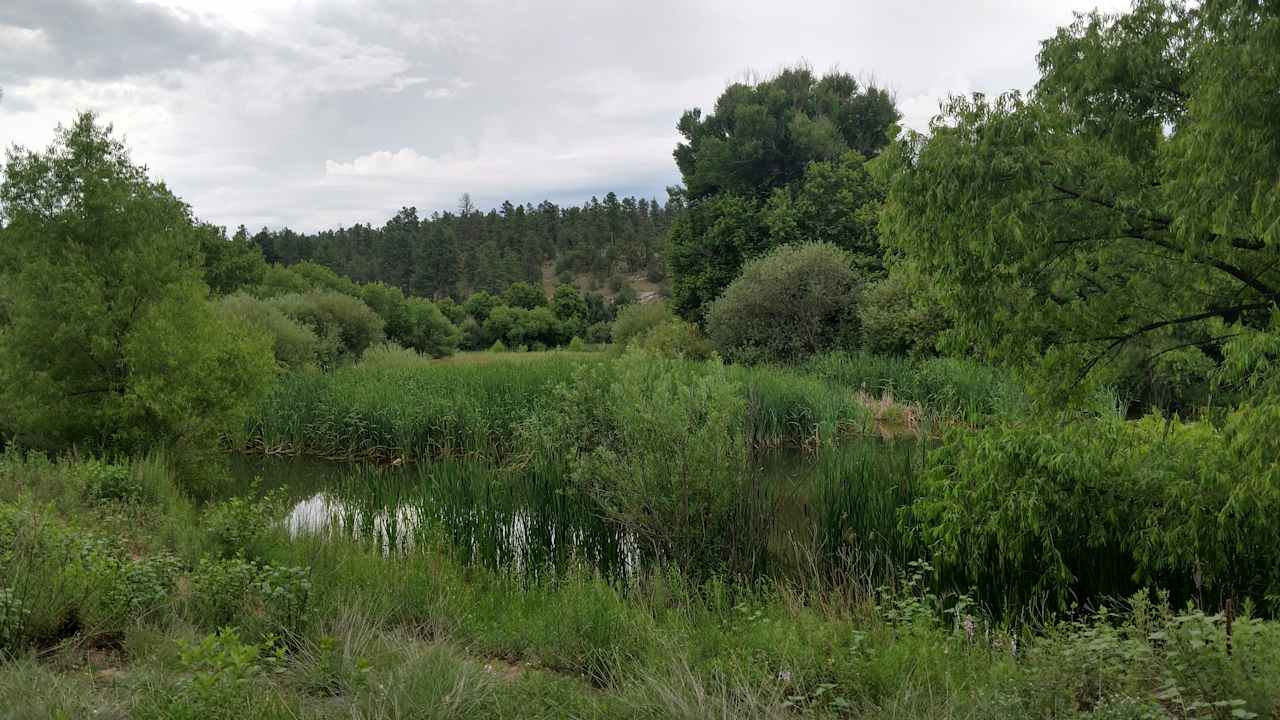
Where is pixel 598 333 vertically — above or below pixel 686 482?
below

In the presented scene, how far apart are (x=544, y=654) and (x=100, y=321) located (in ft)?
33.2

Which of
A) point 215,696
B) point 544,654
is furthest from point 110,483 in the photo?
point 215,696

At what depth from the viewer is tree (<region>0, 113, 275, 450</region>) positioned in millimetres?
11828

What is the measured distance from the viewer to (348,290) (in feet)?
136

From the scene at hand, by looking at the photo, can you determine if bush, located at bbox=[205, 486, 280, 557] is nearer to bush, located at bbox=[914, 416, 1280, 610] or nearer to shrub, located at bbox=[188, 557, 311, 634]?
shrub, located at bbox=[188, 557, 311, 634]

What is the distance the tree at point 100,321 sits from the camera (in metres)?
11.8

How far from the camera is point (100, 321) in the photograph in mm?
11938

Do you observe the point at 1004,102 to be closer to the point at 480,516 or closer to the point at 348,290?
the point at 480,516

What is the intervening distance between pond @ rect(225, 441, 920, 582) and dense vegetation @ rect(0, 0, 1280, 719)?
0.05 meters

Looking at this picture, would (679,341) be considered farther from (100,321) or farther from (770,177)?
(100,321)

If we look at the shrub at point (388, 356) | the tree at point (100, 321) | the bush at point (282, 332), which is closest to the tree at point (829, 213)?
the shrub at point (388, 356)

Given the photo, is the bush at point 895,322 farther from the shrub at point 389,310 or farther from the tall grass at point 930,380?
the shrub at point 389,310

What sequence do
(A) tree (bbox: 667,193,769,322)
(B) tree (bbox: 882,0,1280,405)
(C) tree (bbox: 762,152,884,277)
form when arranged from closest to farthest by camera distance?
(B) tree (bbox: 882,0,1280,405), (C) tree (bbox: 762,152,884,277), (A) tree (bbox: 667,193,769,322)

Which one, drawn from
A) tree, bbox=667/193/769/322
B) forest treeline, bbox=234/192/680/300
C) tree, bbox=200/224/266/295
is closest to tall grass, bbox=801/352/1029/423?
tree, bbox=667/193/769/322
